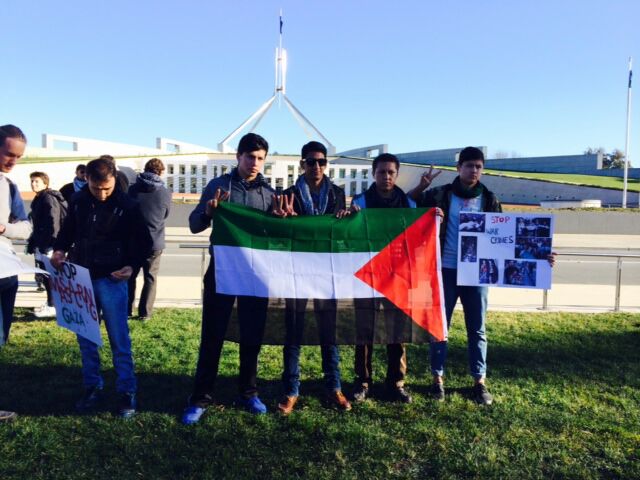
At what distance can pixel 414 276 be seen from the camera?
4051 millimetres

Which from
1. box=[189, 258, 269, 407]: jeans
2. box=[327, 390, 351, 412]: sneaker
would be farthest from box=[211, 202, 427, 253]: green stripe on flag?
box=[327, 390, 351, 412]: sneaker

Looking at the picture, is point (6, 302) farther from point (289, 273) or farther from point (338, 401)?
point (338, 401)

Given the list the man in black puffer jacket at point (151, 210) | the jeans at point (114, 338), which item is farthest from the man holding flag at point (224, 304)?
the man in black puffer jacket at point (151, 210)

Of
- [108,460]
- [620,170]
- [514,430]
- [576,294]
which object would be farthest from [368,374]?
[620,170]

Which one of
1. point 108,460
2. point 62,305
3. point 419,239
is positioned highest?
point 419,239

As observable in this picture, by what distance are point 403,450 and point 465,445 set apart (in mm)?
444

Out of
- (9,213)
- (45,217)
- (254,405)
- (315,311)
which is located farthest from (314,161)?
(45,217)

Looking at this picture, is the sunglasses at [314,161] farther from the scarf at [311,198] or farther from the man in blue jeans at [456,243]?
the man in blue jeans at [456,243]

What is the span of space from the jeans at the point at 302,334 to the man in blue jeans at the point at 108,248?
3.95 ft

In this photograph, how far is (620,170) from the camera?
2608 inches

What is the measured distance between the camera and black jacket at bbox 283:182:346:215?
159 inches

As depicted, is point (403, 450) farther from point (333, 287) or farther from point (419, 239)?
point (419, 239)

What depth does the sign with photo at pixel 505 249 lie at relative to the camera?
14.0 feet

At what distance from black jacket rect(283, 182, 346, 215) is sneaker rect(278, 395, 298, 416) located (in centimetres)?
148
